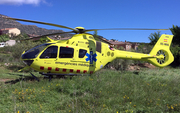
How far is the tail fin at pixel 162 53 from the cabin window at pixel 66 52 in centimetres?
633

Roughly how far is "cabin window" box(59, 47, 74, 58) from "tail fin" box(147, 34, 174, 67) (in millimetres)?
6327

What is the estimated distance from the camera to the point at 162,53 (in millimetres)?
10539

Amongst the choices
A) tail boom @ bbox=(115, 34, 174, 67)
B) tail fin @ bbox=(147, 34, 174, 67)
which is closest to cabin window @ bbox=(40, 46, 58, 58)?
tail boom @ bbox=(115, 34, 174, 67)

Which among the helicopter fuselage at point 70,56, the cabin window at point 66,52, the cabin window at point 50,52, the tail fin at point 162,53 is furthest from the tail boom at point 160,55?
the cabin window at point 50,52

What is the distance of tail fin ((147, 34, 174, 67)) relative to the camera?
33.1 ft

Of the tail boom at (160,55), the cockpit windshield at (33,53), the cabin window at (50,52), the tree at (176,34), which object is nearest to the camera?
the cockpit windshield at (33,53)

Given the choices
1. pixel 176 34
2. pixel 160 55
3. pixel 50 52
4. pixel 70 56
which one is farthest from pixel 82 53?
pixel 176 34

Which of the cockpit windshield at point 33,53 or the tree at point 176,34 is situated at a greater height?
the tree at point 176,34

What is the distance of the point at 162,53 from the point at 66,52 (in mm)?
8117

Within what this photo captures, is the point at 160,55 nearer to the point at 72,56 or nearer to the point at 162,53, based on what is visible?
the point at 162,53

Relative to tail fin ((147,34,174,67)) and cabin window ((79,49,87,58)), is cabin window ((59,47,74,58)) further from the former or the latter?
tail fin ((147,34,174,67))

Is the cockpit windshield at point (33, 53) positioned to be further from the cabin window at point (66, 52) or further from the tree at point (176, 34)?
the tree at point (176, 34)

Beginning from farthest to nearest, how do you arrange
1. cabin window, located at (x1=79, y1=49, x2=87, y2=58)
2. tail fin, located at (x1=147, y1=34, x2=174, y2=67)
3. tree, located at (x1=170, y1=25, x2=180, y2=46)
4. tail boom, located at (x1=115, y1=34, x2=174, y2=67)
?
tree, located at (x1=170, y1=25, x2=180, y2=46) < tail fin, located at (x1=147, y1=34, x2=174, y2=67) < tail boom, located at (x1=115, y1=34, x2=174, y2=67) < cabin window, located at (x1=79, y1=49, x2=87, y2=58)

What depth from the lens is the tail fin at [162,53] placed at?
10.1 meters
